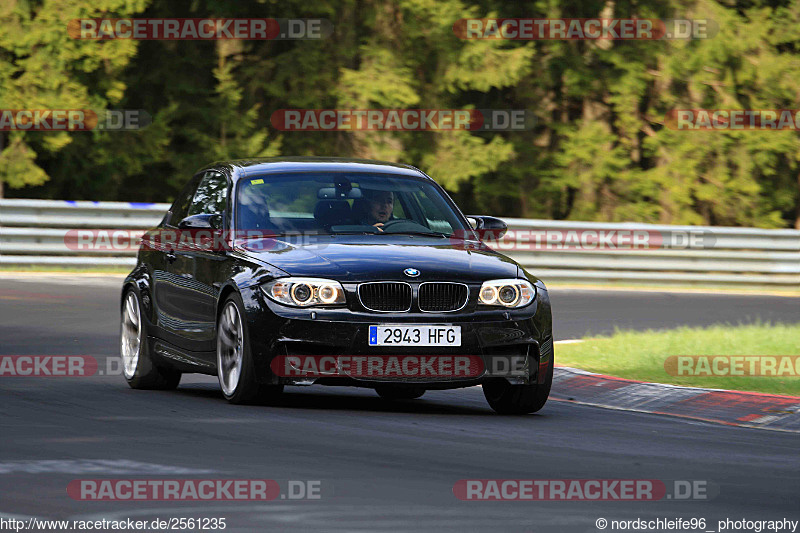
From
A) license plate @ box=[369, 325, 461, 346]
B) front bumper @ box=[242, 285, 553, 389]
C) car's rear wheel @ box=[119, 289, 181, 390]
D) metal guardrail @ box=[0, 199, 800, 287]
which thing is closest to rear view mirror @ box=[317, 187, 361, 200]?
front bumper @ box=[242, 285, 553, 389]

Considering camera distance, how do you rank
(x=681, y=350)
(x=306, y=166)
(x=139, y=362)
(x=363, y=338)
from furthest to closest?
(x=681, y=350) < (x=139, y=362) < (x=306, y=166) < (x=363, y=338)

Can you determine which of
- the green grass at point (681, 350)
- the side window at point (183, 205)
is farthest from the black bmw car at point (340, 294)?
the green grass at point (681, 350)

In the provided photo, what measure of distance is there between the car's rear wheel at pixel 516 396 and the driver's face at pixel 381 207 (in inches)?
53.0

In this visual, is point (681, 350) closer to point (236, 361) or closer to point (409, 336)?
point (409, 336)

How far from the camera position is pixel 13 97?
2461 centimetres

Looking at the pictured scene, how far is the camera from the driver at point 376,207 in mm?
11305

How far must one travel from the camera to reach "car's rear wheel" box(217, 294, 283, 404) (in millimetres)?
10320

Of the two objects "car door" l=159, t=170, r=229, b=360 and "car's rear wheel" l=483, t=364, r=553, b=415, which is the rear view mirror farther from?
"car's rear wheel" l=483, t=364, r=553, b=415

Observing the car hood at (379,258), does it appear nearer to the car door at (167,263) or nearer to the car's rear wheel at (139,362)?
the car door at (167,263)

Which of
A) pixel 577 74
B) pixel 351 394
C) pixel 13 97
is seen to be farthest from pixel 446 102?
pixel 351 394

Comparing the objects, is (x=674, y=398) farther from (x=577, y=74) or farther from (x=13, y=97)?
(x=577, y=74)

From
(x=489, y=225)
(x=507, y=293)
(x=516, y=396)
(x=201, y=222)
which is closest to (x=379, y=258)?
(x=507, y=293)

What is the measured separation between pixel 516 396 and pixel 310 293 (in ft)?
5.23

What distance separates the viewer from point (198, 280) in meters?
11.3
